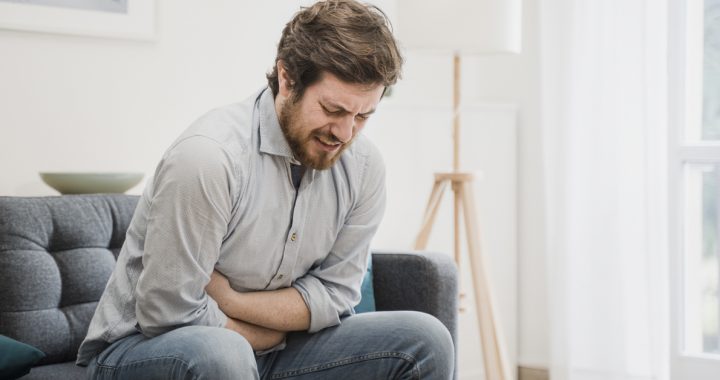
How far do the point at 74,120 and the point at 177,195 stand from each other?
1.19 meters

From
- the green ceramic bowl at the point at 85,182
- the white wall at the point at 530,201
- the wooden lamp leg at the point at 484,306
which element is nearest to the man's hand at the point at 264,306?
the green ceramic bowl at the point at 85,182

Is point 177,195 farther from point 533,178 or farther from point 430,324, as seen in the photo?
point 533,178

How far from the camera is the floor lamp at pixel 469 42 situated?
289cm

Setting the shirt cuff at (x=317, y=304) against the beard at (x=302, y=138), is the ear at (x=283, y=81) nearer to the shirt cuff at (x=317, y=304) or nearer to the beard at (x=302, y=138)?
the beard at (x=302, y=138)

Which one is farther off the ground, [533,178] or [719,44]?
[719,44]

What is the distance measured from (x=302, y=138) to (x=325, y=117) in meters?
0.07

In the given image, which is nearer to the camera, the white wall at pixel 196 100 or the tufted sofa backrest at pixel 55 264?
the tufted sofa backrest at pixel 55 264

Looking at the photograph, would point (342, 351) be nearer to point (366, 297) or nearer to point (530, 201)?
point (366, 297)

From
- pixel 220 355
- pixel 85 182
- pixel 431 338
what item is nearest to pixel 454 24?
pixel 85 182

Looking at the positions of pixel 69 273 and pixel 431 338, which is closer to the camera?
pixel 431 338

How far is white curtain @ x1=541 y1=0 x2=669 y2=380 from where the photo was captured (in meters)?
3.22

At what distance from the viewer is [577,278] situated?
3428 mm

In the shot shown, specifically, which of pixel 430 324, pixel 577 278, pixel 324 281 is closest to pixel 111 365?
pixel 324 281

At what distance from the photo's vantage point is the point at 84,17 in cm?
266
